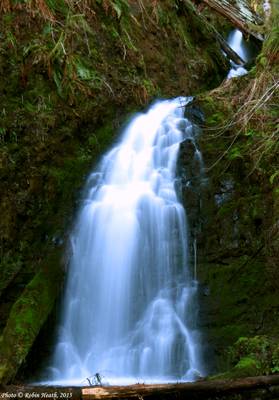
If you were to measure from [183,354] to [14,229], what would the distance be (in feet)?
9.56

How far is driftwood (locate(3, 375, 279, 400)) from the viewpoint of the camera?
3.60 metres

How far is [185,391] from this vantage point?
11.9 ft

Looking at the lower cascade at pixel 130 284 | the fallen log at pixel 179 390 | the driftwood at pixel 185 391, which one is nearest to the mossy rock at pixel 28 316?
the lower cascade at pixel 130 284

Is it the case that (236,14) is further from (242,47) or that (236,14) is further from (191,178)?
(191,178)

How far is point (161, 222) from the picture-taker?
618cm

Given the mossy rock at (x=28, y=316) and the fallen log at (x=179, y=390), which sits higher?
the mossy rock at (x=28, y=316)

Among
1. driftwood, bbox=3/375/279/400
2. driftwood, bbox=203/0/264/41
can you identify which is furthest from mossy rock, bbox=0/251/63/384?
driftwood, bbox=203/0/264/41

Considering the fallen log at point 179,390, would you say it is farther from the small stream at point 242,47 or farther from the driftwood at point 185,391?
the small stream at point 242,47

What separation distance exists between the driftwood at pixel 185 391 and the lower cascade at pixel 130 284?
1175 millimetres

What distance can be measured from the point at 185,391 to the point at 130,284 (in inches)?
88.6

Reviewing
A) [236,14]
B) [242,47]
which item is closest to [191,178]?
[236,14]

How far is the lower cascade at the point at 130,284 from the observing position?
5.07 m

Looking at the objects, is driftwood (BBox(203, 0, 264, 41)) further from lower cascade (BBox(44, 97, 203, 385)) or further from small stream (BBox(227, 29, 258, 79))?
lower cascade (BBox(44, 97, 203, 385))

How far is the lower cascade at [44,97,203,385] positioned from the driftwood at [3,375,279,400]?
118 centimetres
